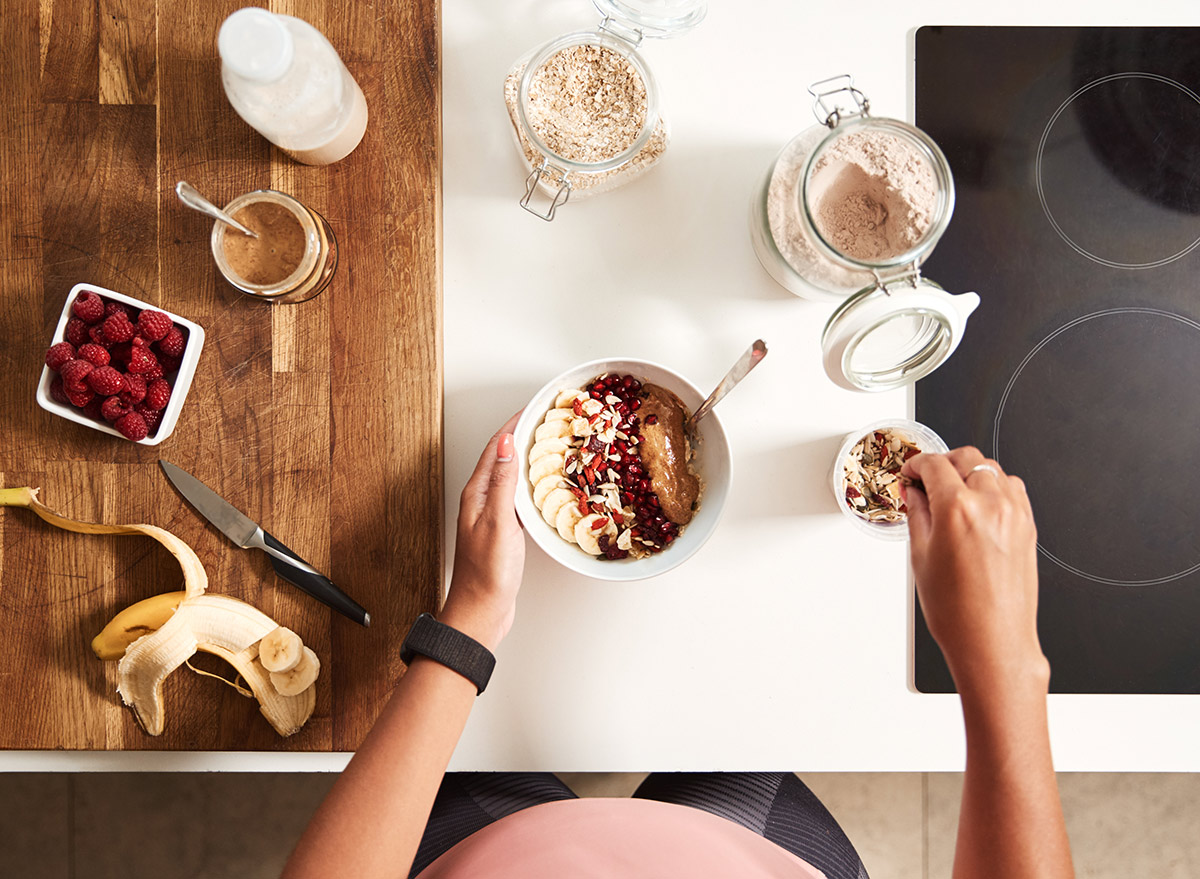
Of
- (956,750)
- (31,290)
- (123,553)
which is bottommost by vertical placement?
(956,750)

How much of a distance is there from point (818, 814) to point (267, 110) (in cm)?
120

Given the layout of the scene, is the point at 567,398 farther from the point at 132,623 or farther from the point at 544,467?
the point at 132,623

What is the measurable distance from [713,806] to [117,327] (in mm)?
986

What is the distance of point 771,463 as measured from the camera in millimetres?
926

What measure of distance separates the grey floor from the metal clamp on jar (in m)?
1.09

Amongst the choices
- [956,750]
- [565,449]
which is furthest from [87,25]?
[956,750]

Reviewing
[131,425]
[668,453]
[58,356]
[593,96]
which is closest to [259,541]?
[131,425]

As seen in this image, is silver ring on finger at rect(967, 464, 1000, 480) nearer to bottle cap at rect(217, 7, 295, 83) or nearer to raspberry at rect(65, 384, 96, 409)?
bottle cap at rect(217, 7, 295, 83)

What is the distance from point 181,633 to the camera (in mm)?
837

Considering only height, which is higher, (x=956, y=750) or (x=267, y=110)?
(x=267, y=110)

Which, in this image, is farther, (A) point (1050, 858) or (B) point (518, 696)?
(B) point (518, 696)

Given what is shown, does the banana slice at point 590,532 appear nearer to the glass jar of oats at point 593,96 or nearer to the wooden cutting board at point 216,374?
the wooden cutting board at point 216,374

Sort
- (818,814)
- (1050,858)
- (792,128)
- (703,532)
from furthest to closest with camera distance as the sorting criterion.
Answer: (818,814)
(792,128)
(703,532)
(1050,858)

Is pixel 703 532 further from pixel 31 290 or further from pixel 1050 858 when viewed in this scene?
pixel 31 290
